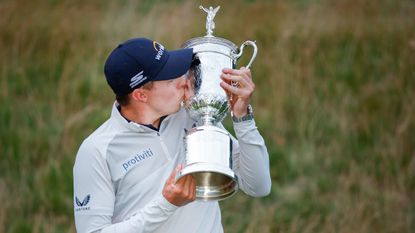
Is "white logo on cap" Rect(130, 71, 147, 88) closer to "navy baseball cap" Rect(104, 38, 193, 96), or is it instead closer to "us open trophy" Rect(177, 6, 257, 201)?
"navy baseball cap" Rect(104, 38, 193, 96)

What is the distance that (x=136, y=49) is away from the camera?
3635 millimetres

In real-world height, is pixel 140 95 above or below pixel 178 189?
above

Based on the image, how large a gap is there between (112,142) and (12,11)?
19.3 ft

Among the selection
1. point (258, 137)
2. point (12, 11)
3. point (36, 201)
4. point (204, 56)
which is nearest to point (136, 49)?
point (204, 56)

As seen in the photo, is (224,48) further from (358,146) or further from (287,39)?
(287,39)

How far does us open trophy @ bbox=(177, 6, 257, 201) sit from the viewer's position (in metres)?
3.41

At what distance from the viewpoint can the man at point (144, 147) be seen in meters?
3.50

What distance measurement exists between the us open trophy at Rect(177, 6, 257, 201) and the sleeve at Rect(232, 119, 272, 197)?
0.08 metres

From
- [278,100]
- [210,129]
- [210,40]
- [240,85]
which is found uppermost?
[210,40]

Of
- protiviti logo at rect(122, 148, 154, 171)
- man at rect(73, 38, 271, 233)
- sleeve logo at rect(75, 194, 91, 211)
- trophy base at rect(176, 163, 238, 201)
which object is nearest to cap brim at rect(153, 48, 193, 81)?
man at rect(73, 38, 271, 233)

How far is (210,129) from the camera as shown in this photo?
3520 mm

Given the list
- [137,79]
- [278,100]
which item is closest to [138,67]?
[137,79]

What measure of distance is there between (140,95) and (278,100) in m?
4.76

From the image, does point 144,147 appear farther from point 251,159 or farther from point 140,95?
point 251,159
